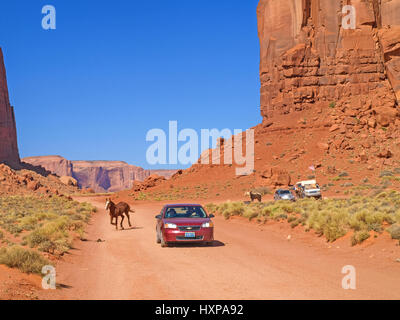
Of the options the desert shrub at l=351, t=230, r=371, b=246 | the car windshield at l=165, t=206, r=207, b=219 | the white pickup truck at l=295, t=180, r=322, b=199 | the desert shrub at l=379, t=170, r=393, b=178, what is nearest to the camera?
the desert shrub at l=351, t=230, r=371, b=246

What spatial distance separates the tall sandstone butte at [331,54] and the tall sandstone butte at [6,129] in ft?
214

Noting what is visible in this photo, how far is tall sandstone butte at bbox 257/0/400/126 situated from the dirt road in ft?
185

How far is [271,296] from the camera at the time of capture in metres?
7.73

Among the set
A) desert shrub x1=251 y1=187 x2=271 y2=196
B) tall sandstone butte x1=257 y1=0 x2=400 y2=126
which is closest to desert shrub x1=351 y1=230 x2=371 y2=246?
desert shrub x1=251 y1=187 x2=271 y2=196

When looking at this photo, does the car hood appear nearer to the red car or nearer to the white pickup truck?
the red car

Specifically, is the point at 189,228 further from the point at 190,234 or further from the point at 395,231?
the point at 395,231

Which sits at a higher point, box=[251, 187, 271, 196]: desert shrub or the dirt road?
the dirt road

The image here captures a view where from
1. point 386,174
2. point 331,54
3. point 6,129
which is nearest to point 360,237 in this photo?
point 386,174

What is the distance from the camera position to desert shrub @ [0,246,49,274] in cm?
990

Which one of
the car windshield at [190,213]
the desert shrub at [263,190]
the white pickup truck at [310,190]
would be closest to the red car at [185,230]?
the car windshield at [190,213]

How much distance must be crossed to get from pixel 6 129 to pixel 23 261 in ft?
353

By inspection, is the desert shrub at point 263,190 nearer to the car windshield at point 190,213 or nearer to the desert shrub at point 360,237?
the car windshield at point 190,213

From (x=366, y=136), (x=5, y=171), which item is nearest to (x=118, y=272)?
(x=366, y=136)

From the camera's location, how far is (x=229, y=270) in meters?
10.5
